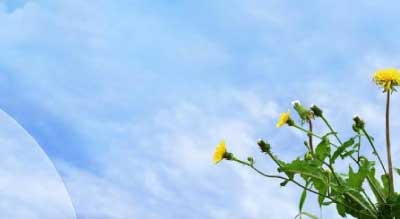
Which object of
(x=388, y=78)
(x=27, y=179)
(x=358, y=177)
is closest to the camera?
(x=358, y=177)

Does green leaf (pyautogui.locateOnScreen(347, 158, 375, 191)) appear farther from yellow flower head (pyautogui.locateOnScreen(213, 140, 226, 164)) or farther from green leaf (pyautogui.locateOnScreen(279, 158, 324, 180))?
yellow flower head (pyautogui.locateOnScreen(213, 140, 226, 164))

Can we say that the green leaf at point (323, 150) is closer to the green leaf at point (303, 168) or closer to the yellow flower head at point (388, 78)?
the green leaf at point (303, 168)

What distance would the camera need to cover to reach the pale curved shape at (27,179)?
71.0 inches

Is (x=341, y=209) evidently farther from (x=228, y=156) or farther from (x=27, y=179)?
(x=27, y=179)

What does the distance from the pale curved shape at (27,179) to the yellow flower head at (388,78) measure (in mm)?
1188

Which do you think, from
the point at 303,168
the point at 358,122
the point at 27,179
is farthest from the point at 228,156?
the point at 27,179

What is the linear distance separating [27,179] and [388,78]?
4.18 feet

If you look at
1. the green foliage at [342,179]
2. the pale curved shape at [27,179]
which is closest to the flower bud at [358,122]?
the green foliage at [342,179]

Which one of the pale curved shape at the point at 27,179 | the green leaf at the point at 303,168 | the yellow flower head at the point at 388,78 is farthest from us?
the pale curved shape at the point at 27,179

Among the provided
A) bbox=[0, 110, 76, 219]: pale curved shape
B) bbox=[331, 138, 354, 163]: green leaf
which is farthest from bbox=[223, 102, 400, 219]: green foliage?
bbox=[0, 110, 76, 219]: pale curved shape

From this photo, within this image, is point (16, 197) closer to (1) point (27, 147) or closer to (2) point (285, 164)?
(1) point (27, 147)

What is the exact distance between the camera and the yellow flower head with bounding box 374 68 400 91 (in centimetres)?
106

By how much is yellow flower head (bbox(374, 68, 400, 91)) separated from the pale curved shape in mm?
1188

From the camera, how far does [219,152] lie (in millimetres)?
1005
